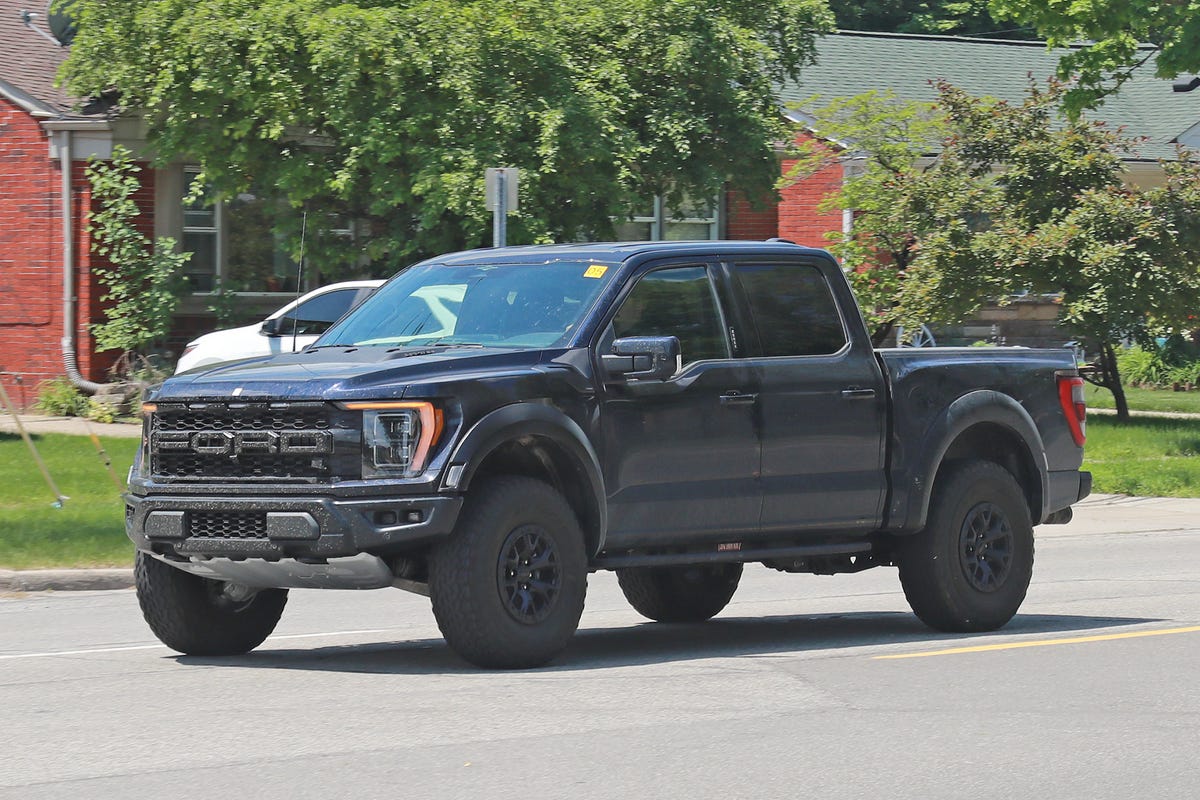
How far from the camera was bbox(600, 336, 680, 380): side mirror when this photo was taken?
8.53 metres

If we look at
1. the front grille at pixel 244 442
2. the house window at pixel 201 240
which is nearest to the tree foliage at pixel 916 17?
the house window at pixel 201 240

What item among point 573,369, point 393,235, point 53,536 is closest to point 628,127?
point 393,235

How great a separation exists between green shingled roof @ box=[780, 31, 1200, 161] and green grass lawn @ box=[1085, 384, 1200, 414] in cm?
479

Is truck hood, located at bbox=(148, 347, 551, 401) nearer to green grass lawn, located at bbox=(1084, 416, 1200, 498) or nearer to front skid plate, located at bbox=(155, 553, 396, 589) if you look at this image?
front skid plate, located at bbox=(155, 553, 396, 589)

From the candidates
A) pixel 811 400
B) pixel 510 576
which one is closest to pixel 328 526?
pixel 510 576

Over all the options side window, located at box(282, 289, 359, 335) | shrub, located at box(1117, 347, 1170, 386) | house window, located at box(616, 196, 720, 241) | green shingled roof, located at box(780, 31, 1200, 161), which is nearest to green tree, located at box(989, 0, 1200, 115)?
house window, located at box(616, 196, 720, 241)

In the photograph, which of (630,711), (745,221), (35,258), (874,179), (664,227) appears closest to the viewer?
(630,711)

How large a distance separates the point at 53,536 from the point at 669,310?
659 centimetres

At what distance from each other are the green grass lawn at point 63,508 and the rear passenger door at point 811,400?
19.2 ft

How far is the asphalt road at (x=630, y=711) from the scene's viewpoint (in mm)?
6277

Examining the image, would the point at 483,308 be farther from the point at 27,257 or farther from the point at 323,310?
the point at 27,257

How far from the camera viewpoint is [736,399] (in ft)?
29.9

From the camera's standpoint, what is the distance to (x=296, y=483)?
8.12 meters

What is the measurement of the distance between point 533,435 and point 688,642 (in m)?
2.02
